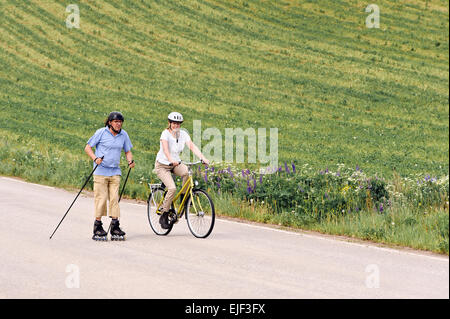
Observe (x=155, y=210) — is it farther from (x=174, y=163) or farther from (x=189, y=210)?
(x=174, y=163)

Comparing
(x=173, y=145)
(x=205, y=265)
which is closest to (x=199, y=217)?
(x=173, y=145)

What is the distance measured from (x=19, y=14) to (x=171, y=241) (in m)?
48.6

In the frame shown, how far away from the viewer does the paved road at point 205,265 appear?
8.95 m

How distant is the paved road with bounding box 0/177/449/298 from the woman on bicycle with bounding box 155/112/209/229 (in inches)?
22.6

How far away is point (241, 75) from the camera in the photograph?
48.3 metres

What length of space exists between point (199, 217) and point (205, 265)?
2375 millimetres

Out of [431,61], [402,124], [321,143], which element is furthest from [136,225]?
[431,61]

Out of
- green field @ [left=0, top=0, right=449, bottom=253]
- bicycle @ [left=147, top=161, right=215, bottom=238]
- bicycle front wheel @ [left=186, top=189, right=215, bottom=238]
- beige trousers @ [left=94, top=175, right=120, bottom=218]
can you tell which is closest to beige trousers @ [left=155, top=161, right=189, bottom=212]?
bicycle @ [left=147, top=161, right=215, bottom=238]

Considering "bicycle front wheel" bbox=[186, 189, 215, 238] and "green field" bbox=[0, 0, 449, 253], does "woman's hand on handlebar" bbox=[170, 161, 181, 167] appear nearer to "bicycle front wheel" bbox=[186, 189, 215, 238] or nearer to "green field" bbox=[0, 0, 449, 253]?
"bicycle front wheel" bbox=[186, 189, 215, 238]

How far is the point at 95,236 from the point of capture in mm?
12281

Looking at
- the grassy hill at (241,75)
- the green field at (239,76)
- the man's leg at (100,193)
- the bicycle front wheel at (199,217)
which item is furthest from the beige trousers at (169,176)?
the grassy hill at (241,75)

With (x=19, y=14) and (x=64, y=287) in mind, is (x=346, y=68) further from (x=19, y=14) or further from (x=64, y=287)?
(x=64, y=287)

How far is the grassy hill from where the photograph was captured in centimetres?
3312

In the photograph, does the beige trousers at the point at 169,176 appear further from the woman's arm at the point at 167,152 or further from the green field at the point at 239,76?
the green field at the point at 239,76
